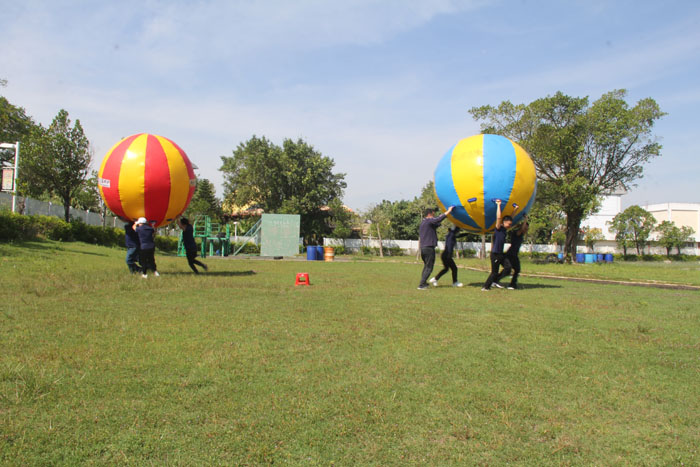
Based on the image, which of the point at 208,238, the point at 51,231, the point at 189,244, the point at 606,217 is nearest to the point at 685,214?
the point at 606,217

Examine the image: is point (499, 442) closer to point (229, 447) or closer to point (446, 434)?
point (446, 434)

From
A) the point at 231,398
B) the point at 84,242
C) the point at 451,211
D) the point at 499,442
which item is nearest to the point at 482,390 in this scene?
the point at 499,442

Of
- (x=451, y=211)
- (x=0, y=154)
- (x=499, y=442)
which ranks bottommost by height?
(x=499, y=442)

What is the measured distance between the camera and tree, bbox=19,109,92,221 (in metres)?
23.3

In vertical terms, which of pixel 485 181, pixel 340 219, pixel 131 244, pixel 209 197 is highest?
pixel 209 197

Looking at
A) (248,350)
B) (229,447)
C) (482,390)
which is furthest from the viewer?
(248,350)

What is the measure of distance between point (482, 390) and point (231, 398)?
1.87 m

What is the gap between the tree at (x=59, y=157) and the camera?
2328 cm

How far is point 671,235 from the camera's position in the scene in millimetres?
59250

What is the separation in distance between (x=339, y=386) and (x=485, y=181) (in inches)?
266

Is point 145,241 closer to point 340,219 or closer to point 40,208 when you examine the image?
point 40,208

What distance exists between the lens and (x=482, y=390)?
347 cm

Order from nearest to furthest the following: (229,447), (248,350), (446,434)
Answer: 1. (229,447)
2. (446,434)
3. (248,350)

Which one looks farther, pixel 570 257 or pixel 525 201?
pixel 570 257
